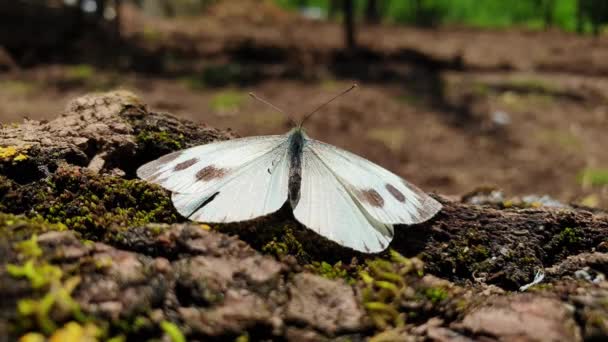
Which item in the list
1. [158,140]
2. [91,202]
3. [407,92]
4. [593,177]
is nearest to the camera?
[91,202]

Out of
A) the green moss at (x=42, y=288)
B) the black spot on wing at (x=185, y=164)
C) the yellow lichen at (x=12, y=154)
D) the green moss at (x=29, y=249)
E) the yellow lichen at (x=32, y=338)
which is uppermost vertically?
the yellow lichen at (x=12, y=154)

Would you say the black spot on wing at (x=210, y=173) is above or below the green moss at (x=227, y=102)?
above

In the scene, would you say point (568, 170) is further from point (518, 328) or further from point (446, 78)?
point (518, 328)

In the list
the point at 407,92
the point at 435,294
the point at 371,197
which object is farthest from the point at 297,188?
the point at 407,92

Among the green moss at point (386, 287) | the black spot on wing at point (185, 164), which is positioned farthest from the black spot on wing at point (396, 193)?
the black spot on wing at point (185, 164)

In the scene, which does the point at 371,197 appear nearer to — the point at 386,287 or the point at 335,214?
the point at 335,214

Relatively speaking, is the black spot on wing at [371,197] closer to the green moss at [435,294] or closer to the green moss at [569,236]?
the green moss at [435,294]
